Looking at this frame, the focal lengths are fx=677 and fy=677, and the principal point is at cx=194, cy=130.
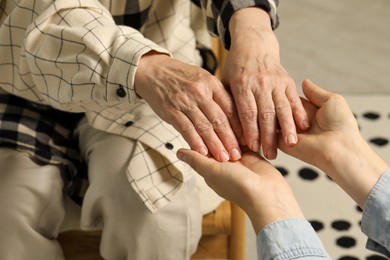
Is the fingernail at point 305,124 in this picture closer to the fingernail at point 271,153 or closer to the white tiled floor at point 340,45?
the fingernail at point 271,153

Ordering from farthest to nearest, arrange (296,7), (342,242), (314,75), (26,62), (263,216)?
(296,7) → (314,75) → (342,242) → (26,62) → (263,216)

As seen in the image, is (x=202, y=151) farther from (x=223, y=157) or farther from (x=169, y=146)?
(x=169, y=146)

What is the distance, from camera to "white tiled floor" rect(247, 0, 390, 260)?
70.6 inches

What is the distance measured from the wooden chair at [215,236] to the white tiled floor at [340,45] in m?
0.63

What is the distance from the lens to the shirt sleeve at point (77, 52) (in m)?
0.92

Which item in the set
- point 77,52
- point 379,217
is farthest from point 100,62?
point 379,217

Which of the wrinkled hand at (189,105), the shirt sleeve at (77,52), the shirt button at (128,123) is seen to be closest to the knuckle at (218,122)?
the wrinkled hand at (189,105)

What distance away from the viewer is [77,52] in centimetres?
94

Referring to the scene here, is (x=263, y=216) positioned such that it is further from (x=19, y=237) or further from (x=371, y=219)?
(x=19, y=237)

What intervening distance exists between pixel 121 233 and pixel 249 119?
0.99 ft

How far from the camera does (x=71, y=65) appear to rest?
0.95m

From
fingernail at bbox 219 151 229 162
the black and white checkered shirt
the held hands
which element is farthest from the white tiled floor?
fingernail at bbox 219 151 229 162

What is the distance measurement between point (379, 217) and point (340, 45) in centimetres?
108

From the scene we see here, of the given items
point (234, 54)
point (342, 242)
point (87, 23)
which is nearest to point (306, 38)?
point (342, 242)
